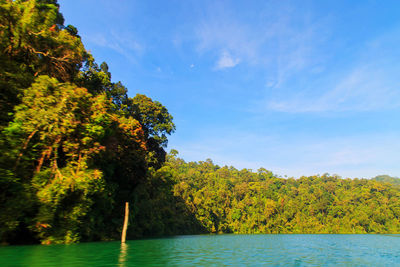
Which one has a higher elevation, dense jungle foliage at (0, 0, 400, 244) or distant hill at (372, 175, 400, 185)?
distant hill at (372, 175, 400, 185)

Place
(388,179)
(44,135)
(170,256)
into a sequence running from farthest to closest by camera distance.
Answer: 1. (388,179)
2. (44,135)
3. (170,256)

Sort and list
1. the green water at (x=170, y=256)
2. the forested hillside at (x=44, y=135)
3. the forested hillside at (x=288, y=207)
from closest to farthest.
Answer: the green water at (x=170, y=256)
the forested hillside at (x=44, y=135)
the forested hillside at (x=288, y=207)

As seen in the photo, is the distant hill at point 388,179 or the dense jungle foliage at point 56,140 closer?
the dense jungle foliage at point 56,140

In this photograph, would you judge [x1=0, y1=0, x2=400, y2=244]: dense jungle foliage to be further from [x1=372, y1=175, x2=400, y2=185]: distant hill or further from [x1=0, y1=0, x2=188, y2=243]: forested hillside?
[x1=372, y1=175, x2=400, y2=185]: distant hill

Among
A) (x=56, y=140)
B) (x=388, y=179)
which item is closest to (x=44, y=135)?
(x=56, y=140)

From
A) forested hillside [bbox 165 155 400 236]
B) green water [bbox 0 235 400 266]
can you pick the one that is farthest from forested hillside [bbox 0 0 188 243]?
forested hillside [bbox 165 155 400 236]

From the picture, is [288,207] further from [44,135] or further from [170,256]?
[44,135]

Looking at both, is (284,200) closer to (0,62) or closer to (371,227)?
(371,227)

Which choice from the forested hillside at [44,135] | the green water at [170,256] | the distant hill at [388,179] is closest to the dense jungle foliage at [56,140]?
the forested hillside at [44,135]

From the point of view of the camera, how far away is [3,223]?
11047 millimetres

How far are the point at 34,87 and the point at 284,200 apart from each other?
2854 inches

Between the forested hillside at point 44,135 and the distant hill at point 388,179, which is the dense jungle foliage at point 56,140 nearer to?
the forested hillside at point 44,135

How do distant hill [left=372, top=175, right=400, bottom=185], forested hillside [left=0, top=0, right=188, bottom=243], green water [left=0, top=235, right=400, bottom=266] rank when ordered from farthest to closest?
distant hill [left=372, top=175, right=400, bottom=185], forested hillside [left=0, top=0, right=188, bottom=243], green water [left=0, top=235, right=400, bottom=266]

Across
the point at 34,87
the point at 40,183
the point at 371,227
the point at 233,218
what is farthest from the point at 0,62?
the point at 371,227
